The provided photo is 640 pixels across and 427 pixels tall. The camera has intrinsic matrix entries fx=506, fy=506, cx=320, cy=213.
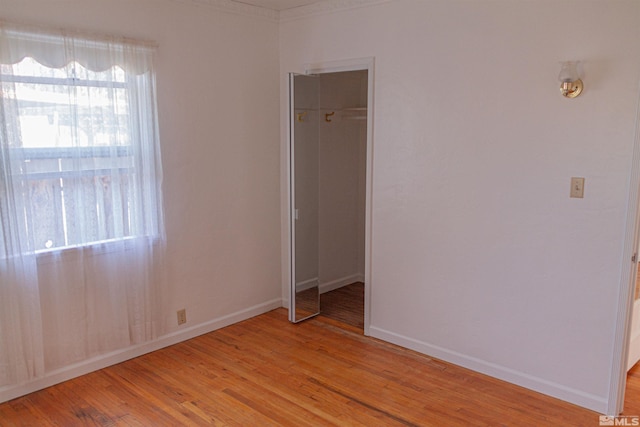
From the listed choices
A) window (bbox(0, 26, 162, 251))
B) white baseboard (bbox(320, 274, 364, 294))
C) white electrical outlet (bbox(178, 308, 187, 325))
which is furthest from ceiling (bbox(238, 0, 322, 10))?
white baseboard (bbox(320, 274, 364, 294))

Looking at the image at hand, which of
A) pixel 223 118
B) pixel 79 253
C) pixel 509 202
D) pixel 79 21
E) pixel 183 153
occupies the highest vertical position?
pixel 79 21

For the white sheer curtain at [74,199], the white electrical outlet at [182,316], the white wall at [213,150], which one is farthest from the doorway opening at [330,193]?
the white sheer curtain at [74,199]

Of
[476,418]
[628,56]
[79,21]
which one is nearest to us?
[628,56]

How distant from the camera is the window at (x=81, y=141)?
302cm

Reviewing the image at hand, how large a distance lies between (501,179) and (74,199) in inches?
109

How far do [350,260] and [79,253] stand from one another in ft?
9.58

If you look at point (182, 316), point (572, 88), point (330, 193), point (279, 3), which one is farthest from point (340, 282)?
point (572, 88)

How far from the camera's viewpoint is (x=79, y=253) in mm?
3355

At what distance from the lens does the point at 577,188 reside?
9.73ft

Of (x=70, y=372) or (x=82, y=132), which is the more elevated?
(x=82, y=132)

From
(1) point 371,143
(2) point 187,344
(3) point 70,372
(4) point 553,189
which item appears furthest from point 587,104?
(3) point 70,372

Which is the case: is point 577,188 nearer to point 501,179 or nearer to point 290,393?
point 501,179

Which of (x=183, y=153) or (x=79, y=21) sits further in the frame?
(x=183, y=153)

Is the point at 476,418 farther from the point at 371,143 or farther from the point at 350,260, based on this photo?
the point at 350,260
